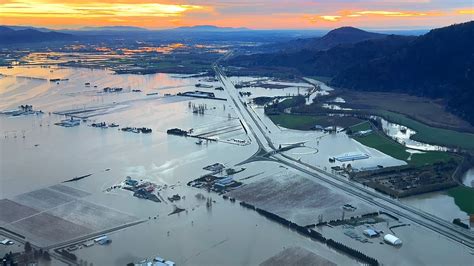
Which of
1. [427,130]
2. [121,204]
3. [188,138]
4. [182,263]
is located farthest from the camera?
[427,130]

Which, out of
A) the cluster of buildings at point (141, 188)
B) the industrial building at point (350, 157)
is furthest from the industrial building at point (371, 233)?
the industrial building at point (350, 157)

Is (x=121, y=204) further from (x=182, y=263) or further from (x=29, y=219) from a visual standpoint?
(x=182, y=263)

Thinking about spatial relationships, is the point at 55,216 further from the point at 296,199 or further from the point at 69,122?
the point at 69,122

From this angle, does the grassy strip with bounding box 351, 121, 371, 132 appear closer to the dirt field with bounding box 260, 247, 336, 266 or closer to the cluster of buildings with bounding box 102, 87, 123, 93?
the dirt field with bounding box 260, 247, 336, 266

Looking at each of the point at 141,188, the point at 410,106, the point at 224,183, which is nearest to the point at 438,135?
the point at 410,106

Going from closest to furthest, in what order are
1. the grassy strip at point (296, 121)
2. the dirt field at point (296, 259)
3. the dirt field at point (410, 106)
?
the dirt field at point (296, 259), the grassy strip at point (296, 121), the dirt field at point (410, 106)

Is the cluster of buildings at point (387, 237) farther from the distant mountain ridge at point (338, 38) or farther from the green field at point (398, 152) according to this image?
the distant mountain ridge at point (338, 38)

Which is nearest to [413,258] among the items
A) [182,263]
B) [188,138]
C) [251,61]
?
[182,263]
